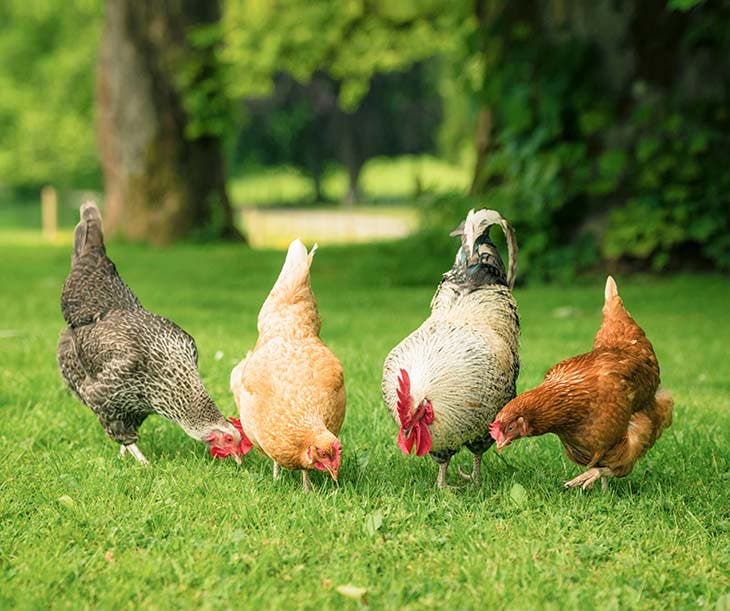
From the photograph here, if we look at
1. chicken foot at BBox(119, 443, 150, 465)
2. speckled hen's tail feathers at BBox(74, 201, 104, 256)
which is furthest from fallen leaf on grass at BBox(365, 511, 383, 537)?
speckled hen's tail feathers at BBox(74, 201, 104, 256)

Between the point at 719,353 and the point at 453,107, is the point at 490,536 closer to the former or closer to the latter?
the point at 719,353

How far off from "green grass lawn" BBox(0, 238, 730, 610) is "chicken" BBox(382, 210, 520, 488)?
1.04 feet

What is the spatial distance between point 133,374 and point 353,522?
1700mm

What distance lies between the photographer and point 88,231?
20.9 feet

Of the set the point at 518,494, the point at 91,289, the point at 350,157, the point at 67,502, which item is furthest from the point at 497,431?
the point at 350,157

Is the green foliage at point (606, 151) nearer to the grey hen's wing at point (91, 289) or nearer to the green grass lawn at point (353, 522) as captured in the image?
the green grass lawn at point (353, 522)

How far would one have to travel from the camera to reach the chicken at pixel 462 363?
472cm

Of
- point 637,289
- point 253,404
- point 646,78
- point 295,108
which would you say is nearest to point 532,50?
point 646,78

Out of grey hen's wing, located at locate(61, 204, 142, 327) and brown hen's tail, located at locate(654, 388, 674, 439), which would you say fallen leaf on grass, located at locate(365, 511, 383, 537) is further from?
grey hen's wing, located at locate(61, 204, 142, 327)

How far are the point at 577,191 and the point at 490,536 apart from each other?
945 cm

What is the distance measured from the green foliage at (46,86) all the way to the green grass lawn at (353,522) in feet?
101

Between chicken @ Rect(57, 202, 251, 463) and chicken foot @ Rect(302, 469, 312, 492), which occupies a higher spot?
chicken @ Rect(57, 202, 251, 463)

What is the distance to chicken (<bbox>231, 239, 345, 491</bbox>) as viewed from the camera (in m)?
4.77

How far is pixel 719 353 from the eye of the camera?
8.98 metres
